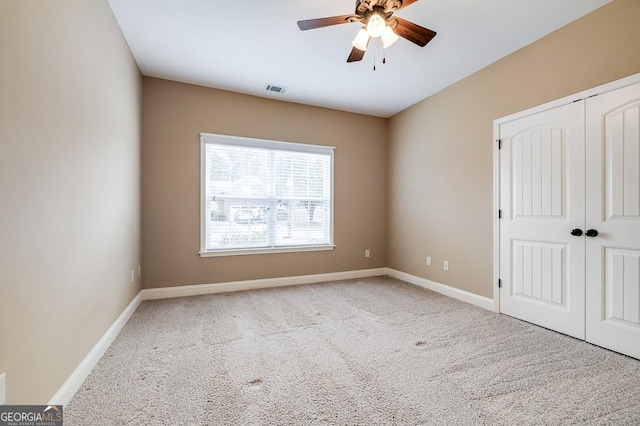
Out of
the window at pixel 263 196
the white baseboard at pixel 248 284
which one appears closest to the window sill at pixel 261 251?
the window at pixel 263 196

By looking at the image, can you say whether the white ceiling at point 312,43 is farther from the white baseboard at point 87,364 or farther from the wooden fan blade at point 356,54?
the white baseboard at point 87,364

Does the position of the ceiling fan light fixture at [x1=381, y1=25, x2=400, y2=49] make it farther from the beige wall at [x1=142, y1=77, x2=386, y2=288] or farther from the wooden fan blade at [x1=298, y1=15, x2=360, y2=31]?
the beige wall at [x1=142, y1=77, x2=386, y2=288]

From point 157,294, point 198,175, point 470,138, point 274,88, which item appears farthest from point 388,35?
point 157,294

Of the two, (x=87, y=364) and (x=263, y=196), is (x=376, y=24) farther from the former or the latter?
(x=87, y=364)

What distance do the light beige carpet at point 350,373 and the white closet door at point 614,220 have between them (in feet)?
0.80

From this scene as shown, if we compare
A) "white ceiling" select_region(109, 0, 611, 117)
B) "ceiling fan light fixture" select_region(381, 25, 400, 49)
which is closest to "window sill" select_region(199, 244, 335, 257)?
"white ceiling" select_region(109, 0, 611, 117)

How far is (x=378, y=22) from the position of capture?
1981 millimetres

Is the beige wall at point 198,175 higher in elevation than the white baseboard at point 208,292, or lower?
higher

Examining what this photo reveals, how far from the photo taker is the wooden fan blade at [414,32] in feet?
6.80

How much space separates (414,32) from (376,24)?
38 cm

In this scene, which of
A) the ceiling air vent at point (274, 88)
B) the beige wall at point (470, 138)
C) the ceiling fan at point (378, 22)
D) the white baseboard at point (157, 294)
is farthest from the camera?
the ceiling air vent at point (274, 88)

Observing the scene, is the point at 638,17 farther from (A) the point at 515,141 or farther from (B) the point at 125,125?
(B) the point at 125,125

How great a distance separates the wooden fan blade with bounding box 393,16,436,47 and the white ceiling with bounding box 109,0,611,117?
0.27 metres

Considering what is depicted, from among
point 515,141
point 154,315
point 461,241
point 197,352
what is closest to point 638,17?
point 515,141
